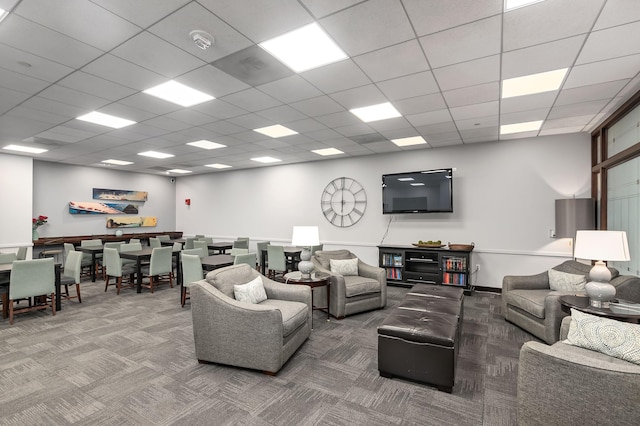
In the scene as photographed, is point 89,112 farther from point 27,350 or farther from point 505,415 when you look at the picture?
point 505,415

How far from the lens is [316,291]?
15.1ft

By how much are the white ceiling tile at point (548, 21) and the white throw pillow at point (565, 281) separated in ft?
9.46

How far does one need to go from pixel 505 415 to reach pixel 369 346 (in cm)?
141

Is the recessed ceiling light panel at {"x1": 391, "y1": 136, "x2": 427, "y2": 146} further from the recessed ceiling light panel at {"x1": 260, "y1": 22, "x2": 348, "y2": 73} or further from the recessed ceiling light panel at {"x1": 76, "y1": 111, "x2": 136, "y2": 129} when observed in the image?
the recessed ceiling light panel at {"x1": 76, "y1": 111, "x2": 136, "y2": 129}

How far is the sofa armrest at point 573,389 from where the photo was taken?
161 centimetres

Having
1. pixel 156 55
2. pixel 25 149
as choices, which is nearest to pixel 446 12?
pixel 156 55

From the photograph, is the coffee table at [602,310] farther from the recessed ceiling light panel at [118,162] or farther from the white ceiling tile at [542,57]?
the recessed ceiling light panel at [118,162]

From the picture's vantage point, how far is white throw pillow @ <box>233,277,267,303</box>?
322 cm

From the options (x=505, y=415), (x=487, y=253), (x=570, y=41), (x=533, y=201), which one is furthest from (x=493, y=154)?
(x=505, y=415)

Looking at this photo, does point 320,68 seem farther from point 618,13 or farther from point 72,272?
point 72,272

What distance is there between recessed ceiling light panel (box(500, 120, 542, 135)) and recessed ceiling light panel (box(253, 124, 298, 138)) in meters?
3.43

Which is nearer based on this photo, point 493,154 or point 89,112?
point 89,112

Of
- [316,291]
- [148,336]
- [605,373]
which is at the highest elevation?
[605,373]

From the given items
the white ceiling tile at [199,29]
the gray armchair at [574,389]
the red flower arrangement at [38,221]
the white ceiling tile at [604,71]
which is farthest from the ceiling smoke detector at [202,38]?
the red flower arrangement at [38,221]
